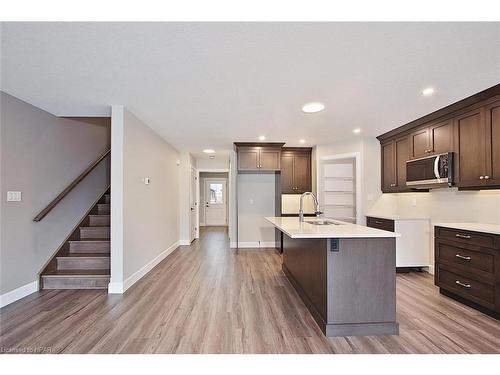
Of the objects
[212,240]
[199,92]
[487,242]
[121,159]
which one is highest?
[199,92]

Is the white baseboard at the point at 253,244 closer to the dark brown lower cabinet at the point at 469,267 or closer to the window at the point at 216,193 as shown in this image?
the dark brown lower cabinet at the point at 469,267

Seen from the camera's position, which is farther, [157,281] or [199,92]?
[157,281]

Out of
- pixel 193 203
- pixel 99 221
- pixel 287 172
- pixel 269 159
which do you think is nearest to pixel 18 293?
pixel 99 221

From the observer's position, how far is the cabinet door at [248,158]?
5328mm

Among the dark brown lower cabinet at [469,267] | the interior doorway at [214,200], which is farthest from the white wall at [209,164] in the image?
A: the dark brown lower cabinet at [469,267]

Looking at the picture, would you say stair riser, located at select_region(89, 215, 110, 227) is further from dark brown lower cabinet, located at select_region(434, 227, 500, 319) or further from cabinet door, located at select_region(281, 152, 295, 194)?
dark brown lower cabinet, located at select_region(434, 227, 500, 319)

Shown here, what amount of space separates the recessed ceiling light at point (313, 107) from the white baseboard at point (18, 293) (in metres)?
3.98

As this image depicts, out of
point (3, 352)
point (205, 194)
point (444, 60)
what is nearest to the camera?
point (3, 352)

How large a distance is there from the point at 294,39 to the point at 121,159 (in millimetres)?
2423

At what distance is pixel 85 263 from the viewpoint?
3600 mm

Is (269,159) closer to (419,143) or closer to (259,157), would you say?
(259,157)

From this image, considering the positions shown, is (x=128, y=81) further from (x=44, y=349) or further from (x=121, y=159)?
(x=44, y=349)
